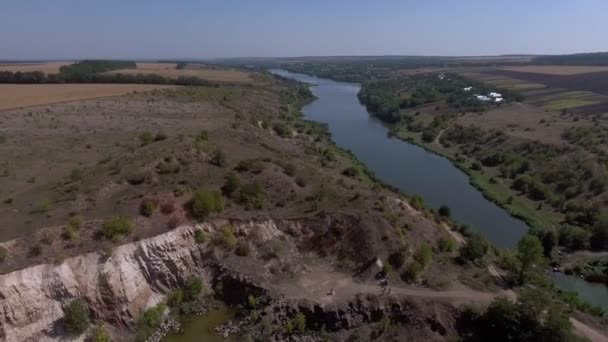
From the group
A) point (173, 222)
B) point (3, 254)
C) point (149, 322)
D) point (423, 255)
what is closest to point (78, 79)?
point (173, 222)

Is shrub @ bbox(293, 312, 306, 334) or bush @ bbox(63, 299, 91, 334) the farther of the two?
shrub @ bbox(293, 312, 306, 334)

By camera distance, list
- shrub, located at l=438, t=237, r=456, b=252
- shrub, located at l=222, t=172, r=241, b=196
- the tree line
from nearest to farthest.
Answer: shrub, located at l=438, t=237, r=456, b=252 → shrub, located at l=222, t=172, r=241, b=196 → the tree line

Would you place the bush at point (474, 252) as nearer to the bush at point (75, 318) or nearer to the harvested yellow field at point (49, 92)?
the bush at point (75, 318)

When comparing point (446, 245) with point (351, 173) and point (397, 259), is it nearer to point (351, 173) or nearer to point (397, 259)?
point (397, 259)

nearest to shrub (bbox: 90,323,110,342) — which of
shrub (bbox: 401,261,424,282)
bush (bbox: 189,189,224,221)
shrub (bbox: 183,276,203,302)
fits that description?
shrub (bbox: 183,276,203,302)

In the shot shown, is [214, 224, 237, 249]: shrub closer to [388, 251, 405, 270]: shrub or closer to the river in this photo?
[388, 251, 405, 270]: shrub
